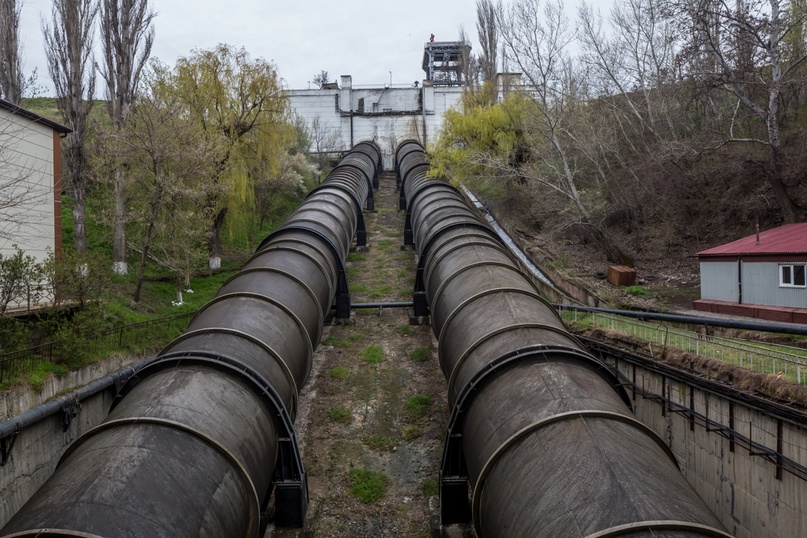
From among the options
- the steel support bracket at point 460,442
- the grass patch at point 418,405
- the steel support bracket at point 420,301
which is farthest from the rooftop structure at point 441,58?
the steel support bracket at point 460,442

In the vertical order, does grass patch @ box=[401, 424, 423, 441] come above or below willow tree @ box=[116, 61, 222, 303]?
below

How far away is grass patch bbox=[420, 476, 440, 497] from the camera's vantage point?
9734 mm

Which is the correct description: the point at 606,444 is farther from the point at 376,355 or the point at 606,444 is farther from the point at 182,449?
the point at 376,355

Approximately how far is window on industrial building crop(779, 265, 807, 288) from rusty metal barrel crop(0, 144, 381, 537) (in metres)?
10.1

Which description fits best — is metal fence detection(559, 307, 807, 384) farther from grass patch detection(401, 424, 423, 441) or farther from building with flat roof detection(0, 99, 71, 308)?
building with flat roof detection(0, 99, 71, 308)

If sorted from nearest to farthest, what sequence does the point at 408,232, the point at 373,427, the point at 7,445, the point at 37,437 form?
the point at 7,445 → the point at 37,437 → the point at 373,427 → the point at 408,232

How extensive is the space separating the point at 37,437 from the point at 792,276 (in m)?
14.8

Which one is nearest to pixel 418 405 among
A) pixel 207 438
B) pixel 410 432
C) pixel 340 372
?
pixel 410 432

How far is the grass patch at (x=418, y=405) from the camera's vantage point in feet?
40.0

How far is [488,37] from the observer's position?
37156mm

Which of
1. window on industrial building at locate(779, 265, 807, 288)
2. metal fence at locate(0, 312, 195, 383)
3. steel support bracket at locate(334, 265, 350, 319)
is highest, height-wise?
window on industrial building at locate(779, 265, 807, 288)

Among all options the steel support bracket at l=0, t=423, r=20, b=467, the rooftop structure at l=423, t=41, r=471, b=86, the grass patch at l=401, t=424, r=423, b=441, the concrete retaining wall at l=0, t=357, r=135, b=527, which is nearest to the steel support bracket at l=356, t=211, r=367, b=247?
the grass patch at l=401, t=424, r=423, b=441

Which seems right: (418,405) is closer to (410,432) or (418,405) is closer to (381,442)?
(410,432)

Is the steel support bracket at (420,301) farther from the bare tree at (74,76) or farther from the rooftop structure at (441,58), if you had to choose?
the rooftop structure at (441,58)
